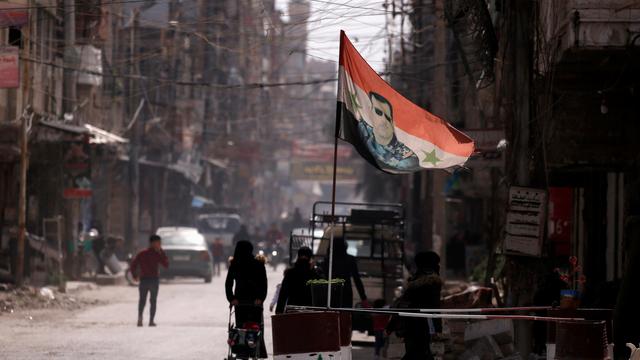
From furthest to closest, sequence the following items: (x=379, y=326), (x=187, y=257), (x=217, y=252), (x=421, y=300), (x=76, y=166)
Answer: (x=217, y=252)
(x=187, y=257)
(x=76, y=166)
(x=379, y=326)
(x=421, y=300)

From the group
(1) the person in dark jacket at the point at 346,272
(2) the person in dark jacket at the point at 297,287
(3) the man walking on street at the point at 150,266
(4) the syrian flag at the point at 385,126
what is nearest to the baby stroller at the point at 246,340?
(2) the person in dark jacket at the point at 297,287

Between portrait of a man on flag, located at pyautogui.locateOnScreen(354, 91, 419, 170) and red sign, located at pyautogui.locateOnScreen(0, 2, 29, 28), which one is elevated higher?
red sign, located at pyautogui.locateOnScreen(0, 2, 29, 28)

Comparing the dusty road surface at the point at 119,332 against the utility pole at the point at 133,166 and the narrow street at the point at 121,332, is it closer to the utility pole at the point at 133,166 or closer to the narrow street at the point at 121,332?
the narrow street at the point at 121,332

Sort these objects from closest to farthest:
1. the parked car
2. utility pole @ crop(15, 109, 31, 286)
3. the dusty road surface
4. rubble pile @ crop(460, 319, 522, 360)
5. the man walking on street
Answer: rubble pile @ crop(460, 319, 522, 360), the dusty road surface, the man walking on street, utility pole @ crop(15, 109, 31, 286), the parked car

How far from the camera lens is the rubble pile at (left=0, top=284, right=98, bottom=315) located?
26.5 m

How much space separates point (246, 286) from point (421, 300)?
2.40 m

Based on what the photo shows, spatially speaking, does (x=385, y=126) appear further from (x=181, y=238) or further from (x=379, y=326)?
(x=181, y=238)

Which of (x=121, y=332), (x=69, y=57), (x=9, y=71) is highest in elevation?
(x=69, y=57)

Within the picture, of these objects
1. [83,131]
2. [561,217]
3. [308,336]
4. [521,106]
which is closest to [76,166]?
[83,131]

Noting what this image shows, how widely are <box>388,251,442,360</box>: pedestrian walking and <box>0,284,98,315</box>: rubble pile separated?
1354 centimetres

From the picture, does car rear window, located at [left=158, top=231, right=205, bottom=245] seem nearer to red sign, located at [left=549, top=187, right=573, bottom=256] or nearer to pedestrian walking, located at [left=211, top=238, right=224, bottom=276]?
pedestrian walking, located at [left=211, top=238, right=224, bottom=276]

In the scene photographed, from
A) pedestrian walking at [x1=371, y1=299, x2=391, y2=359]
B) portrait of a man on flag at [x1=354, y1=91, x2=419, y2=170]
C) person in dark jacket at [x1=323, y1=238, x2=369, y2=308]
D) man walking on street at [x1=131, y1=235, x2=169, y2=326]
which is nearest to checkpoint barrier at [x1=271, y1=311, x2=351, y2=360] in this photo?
portrait of a man on flag at [x1=354, y1=91, x2=419, y2=170]

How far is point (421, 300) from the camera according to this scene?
13.7 m

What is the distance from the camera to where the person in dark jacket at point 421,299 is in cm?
1373
